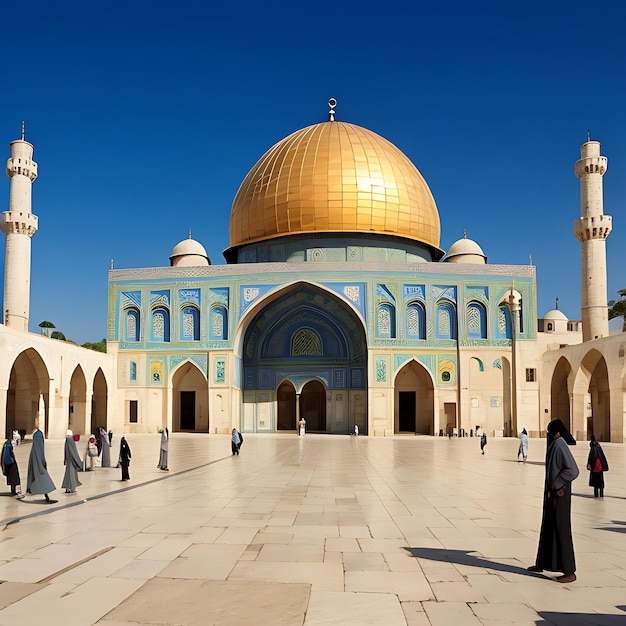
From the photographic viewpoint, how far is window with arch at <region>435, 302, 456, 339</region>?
95.1 ft

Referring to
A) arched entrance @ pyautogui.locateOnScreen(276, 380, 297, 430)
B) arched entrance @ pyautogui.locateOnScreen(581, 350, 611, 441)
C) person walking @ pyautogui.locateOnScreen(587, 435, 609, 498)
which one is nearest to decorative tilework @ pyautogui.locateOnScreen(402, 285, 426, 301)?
arched entrance @ pyautogui.locateOnScreen(581, 350, 611, 441)

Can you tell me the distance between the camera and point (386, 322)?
28891mm

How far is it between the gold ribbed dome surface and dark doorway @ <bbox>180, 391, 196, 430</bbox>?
6961 mm

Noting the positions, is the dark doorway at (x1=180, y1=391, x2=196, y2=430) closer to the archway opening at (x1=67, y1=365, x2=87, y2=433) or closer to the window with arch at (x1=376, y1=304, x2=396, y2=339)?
the archway opening at (x1=67, y1=365, x2=87, y2=433)

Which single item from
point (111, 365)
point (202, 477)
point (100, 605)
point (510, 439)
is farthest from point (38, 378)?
point (100, 605)

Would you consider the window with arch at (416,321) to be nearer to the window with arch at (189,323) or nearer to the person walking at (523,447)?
the window with arch at (189,323)

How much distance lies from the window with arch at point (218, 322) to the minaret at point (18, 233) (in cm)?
694

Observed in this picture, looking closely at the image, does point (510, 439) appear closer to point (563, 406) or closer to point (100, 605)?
point (563, 406)

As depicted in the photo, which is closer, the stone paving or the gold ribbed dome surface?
the stone paving

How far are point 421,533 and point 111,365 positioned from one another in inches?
958

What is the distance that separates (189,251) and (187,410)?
7545 mm

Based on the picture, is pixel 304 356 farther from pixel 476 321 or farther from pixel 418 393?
pixel 476 321

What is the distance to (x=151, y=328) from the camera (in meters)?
30.3

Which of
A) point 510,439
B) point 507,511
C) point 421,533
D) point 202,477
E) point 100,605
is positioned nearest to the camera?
point 100,605
